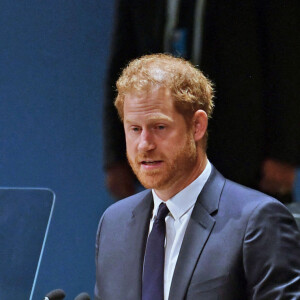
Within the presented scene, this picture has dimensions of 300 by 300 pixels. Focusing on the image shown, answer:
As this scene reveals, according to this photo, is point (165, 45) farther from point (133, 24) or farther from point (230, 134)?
point (230, 134)

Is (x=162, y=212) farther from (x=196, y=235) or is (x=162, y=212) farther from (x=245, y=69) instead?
(x=245, y=69)

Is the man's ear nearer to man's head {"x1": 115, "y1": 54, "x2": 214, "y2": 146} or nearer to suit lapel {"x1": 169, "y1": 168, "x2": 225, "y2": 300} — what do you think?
man's head {"x1": 115, "y1": 54, "x2": 214, "y2": 146}

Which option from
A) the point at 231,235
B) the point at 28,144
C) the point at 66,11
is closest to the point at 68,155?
the point at 28,144

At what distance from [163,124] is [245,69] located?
68 cm

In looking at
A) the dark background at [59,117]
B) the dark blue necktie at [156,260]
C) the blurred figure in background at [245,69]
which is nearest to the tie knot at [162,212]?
the dark blue necktie at [156,260]

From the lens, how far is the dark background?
2.39 m

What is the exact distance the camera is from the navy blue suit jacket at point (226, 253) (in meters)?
1.39

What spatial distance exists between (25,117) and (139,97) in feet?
3.26

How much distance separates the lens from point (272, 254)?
139 cm

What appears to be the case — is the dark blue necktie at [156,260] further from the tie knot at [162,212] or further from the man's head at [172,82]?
the man's head at [172,82]

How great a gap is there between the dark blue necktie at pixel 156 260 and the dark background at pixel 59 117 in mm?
824

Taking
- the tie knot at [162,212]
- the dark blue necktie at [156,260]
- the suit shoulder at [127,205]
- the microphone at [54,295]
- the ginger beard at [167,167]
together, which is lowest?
the microphone at [54,295]

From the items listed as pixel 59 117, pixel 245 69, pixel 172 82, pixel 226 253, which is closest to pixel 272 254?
pixel 226 253

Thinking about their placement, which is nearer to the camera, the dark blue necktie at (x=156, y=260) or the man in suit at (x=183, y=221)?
the man in suit at (x=183, y=221)
